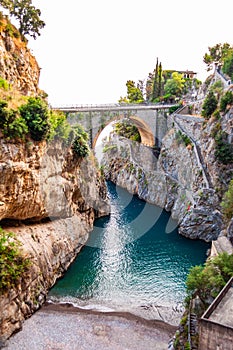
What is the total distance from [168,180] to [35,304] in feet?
92.6

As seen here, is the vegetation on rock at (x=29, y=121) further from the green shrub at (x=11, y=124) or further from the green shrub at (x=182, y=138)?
the green shrub at (x=182, y=138)

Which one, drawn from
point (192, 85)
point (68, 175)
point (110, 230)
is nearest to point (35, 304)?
point (68, 175)

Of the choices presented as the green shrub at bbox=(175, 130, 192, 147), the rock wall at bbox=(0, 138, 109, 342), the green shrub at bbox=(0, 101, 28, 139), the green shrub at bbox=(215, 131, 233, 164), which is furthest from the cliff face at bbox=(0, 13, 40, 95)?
the green shrub at bbox=(175, 130, 192, 147)

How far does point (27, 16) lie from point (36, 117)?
532 inches

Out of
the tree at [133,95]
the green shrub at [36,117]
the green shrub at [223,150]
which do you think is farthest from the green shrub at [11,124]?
the tree at [133,95]

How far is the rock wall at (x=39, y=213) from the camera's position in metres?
21.1

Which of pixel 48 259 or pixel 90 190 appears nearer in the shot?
pixel 48 259

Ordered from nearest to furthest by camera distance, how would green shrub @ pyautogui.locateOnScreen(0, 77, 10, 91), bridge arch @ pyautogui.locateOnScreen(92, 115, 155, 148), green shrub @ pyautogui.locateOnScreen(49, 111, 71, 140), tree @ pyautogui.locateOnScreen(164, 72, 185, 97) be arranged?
green shrub @ pyautogui.locateOnScreen(0, 77, 10, 91), green shrub @ pyautogui.locateOnScreen(49, 111, 71, 140), bridge arch @ pyautogui.locateOnScreen(92, 115, 155, 148), tree @ pyautogui.locateOnScreen(164, 72, 185, 97)

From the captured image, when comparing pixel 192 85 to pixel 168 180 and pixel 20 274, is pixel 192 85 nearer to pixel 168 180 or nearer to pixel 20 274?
pixel 168 180

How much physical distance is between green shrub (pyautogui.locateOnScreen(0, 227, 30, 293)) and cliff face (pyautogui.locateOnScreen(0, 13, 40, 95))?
13243 mm

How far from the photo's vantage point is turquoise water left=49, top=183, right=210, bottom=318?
24281 mm

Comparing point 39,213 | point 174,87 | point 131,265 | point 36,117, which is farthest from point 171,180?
point 36,117

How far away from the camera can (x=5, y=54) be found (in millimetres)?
26234

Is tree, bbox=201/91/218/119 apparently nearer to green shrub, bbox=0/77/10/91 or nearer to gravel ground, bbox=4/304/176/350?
green shrub, bbox=0/77/10/91
